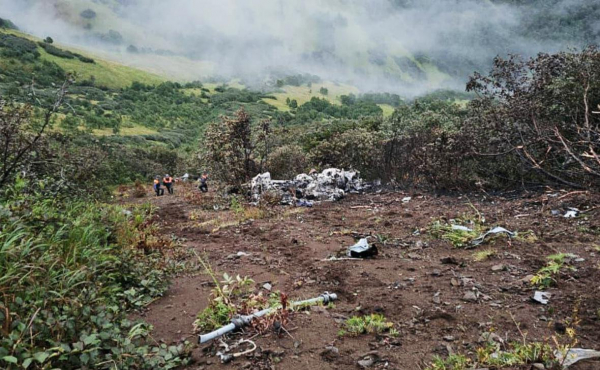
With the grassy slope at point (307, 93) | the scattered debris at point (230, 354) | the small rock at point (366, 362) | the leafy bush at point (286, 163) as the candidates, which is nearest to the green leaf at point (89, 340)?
the scattered debris at point (230, 354)

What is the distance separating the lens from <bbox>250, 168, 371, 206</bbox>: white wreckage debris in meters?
10.8

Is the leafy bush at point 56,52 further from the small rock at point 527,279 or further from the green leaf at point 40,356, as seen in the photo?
the small rock at point 527,279

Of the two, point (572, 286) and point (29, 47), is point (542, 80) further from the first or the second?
point (29, 47)

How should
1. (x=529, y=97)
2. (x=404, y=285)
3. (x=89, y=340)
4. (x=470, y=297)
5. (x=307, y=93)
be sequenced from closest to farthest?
(x=89, y=340), (x=470, y=297), (x=404, y=285), (x=529, y=97), (x=307, y=93)

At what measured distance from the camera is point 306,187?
36.6ft

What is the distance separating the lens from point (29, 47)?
71625 millimetres

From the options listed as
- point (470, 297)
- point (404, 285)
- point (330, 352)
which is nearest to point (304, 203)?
point (404, 285)

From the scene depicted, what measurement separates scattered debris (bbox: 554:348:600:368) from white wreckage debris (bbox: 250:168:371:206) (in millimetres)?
8399

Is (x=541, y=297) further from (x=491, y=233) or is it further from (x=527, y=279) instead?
(x=491, y=233)

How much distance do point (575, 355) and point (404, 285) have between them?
1765 millimetres

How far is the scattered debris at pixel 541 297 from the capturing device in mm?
3095

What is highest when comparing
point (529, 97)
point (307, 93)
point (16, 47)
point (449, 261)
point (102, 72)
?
point (16, 47)

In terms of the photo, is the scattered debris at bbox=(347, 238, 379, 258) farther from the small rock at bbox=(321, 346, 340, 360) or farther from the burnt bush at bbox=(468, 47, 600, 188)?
the burnt bush at bbox=(468, 47, 600, 188)

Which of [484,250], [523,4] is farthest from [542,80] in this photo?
[523,4]
